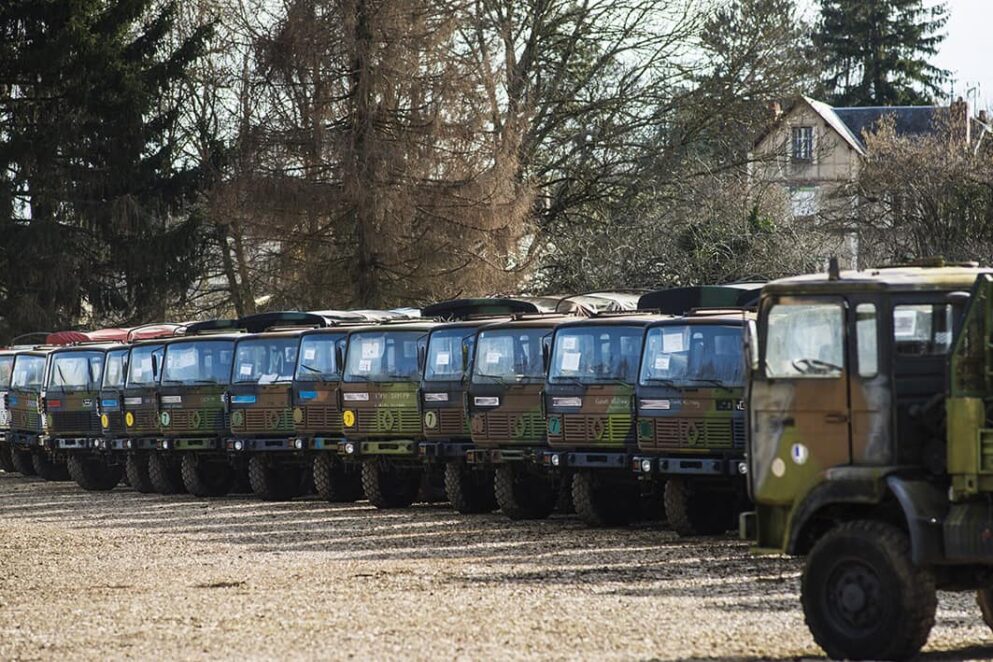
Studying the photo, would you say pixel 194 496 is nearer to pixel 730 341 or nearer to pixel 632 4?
pixel 730 341

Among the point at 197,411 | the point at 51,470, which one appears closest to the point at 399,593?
the point at 197,411

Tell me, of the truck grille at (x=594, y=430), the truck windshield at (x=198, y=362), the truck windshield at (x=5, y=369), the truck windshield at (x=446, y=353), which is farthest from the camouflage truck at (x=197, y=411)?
the truck grille at (x=594, y=430)

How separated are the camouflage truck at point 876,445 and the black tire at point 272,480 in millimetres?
16290

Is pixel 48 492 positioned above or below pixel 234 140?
below

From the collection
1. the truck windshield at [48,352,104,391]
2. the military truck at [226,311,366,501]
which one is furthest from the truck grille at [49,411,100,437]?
the military truck at [226,311,366,501]

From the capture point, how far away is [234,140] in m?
43.8

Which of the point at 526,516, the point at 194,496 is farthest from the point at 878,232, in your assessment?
the point at 526,516

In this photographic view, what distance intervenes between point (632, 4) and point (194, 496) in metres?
20.6

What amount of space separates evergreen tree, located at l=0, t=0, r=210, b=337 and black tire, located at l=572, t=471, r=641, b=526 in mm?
30402

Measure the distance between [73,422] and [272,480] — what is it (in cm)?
607

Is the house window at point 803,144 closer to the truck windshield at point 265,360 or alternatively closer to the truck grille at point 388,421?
the truck windshield at point 265,360

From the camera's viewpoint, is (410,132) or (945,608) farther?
(410,132)

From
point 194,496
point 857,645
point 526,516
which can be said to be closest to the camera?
point 857,645

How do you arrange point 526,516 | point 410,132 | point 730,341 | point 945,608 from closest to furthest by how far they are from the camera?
point 945,608 → point 730,341 → point 526,516 → point 410,132
